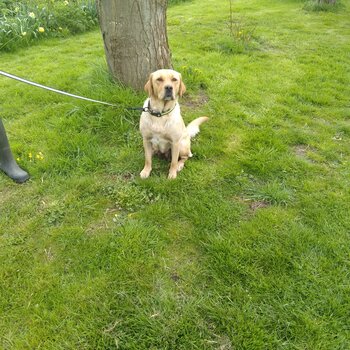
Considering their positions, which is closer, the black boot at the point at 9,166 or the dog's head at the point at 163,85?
the dog's head at the point at 163,85

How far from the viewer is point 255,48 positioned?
6324mm

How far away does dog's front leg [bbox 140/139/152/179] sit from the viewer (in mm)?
2988

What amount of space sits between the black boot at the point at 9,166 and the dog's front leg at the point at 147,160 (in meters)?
1.20

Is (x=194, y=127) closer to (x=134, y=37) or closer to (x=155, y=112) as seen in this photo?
(x=155, y=112)

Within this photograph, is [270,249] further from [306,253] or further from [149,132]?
[149,132]

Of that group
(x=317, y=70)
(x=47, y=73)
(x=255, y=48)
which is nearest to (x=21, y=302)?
(x=47, y=73)

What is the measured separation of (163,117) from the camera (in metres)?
2.84

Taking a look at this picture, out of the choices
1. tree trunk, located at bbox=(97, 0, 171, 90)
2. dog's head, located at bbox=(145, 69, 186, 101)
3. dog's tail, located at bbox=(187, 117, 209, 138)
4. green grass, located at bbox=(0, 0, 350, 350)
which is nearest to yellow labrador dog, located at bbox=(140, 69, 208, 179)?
dog's head, located at bbox=(145, 69, 186, 101)

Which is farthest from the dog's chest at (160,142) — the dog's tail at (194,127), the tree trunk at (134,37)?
the tree trunk at (134,37)

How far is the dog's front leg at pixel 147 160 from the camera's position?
299cm

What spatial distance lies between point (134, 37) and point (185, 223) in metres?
2.47

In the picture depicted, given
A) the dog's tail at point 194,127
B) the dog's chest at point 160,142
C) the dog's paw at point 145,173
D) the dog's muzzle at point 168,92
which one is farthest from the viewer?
the dog's tail at point 194,127

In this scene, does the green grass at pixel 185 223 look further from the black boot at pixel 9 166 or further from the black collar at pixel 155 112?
the black collar at pixel 155 112

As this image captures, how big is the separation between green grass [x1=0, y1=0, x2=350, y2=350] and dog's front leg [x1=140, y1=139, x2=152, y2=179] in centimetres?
8
